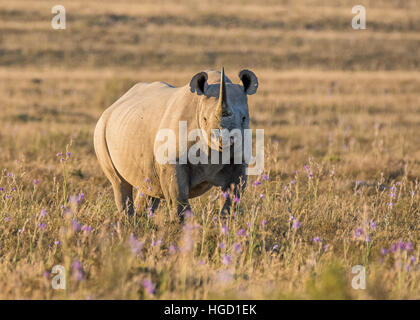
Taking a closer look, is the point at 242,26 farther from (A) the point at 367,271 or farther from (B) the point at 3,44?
(A) the point at 367,271

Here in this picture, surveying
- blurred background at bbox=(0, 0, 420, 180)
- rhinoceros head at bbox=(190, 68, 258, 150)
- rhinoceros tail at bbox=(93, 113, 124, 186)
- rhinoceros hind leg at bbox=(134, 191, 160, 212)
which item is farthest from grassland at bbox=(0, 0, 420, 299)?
rhinoceros head at bbox=(190, 68, 258, 150)

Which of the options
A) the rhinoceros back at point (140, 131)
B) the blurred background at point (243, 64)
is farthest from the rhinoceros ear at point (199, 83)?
the blurred background at point (243, 64)

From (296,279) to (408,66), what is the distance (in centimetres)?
2831

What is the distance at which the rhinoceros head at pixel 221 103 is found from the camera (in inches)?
235

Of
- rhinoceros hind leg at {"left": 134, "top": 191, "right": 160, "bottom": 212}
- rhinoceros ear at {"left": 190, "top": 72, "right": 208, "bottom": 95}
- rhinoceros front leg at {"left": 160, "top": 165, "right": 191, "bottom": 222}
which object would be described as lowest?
rhinoceros hind leg at {"left": 134, "top": 191, "right": 160, "bottom": 212}

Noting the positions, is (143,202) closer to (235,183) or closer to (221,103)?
(235,183)

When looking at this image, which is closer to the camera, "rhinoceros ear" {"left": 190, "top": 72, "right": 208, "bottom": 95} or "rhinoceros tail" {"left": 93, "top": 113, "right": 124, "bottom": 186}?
"rhinoceros ear" {"left": 190, "top": 72, "right": 208, "bottom": 95}

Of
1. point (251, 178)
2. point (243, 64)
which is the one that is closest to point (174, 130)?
point (251, 178)

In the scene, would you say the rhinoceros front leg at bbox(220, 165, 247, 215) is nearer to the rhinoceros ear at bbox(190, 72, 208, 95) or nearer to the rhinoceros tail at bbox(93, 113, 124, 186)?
the rhinoceros ear at bbox(190, 72, 208, 95)

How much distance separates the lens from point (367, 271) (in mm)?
5828

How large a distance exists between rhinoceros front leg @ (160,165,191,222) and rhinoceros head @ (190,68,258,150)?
0.49m

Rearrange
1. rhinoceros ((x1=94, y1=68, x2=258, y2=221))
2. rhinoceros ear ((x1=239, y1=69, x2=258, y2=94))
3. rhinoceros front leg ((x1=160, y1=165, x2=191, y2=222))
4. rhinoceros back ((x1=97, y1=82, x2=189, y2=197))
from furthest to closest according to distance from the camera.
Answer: rhinoceros back ((x1=97, y1=82, x2=189, y2=197))
rhinoceros front leg ((x1=160, y1=165, x2=191, y2=222))
rhinoceros ear ((x1=239, y1=69, x2=258, y2=94))
rhinoceros ((x1=94, y1=68, x2=258, y2=221))

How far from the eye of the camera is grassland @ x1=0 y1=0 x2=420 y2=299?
17.6ft

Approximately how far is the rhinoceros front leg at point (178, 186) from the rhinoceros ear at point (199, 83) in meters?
0.71
